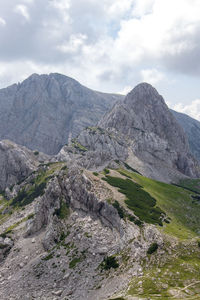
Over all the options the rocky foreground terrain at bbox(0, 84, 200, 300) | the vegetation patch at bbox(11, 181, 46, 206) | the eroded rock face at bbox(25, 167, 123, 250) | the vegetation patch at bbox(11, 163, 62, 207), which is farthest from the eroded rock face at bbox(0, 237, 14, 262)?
the vegetation patch at bbox(11, 181, 46, 206)

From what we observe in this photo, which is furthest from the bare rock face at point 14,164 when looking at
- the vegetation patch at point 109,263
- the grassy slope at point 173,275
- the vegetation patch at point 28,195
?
the grassy slope at point 173,275

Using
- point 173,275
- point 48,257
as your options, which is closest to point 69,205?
point 48,257

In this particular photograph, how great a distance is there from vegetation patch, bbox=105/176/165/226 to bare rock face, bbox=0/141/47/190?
86563 millimetres

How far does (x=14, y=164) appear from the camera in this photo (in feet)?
556

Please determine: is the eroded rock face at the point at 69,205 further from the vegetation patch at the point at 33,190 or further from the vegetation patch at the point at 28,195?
the vegetation patch at the point at 28,195

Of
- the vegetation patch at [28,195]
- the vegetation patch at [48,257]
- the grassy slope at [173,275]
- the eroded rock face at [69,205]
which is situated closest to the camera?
the grassy slope at [173,275]

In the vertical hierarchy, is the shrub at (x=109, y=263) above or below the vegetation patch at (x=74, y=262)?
above

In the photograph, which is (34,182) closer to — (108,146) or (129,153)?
(108,146)

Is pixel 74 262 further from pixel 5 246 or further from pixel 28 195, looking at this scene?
pixel 28 195

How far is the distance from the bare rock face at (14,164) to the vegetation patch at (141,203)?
86.6 meters

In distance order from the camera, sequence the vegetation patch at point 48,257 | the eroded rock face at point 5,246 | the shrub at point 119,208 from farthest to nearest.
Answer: the eroded rock face at point 5,246
the shrub at point 119,208
the vegetation patch at point 48,257

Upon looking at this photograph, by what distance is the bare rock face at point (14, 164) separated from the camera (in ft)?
545

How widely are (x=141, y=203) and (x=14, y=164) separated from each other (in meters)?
115

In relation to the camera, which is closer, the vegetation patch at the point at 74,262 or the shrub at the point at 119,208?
the vegetation patch at the point at 74,262
